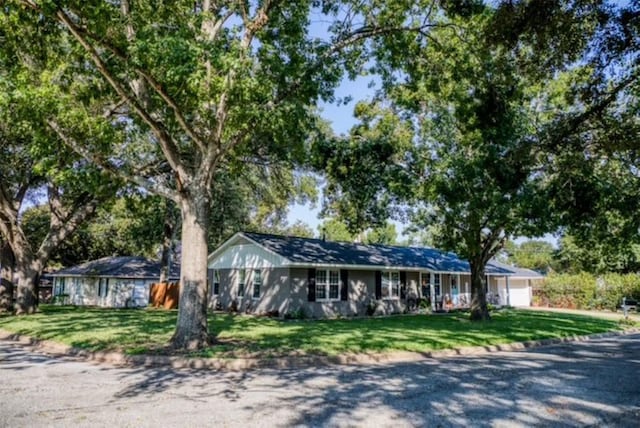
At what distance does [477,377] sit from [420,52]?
9.42 m

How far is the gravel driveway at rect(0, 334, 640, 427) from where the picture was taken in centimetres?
556

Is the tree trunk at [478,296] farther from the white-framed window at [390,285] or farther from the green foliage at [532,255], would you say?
the green foliage at [532,255]

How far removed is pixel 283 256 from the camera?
21.0 m

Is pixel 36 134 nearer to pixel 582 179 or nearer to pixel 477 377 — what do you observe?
pixel 477 377

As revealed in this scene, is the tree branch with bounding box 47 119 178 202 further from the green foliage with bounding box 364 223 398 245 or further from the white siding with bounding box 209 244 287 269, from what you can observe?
the green foliage with bounding box 364 223 398 245

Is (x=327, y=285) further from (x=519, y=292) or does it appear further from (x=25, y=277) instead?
(x=519, y=292)

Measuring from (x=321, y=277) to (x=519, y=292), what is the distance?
23.5 metres

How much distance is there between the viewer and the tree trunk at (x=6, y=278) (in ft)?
77.8

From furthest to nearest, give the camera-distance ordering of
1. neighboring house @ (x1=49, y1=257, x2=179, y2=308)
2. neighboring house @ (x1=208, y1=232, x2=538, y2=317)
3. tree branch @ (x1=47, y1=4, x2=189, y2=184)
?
neighboring house @ (x1=49, y1=257, x2=179, y2=308)
neighboring house @ (x1=208, y1=232, x2=538, y2=317)
tree branch @ (x1=47, y1=4, x2=189, y2=184)

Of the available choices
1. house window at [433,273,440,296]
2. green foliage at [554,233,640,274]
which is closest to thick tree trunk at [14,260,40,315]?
house window at [433,273,440,296]

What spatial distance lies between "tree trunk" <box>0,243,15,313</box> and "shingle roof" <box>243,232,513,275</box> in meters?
13.0

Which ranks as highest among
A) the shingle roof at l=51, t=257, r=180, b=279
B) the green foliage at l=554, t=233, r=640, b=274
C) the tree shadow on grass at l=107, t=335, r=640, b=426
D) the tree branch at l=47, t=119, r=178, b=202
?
the tree branch at l=47, t=119, r=178, b=202

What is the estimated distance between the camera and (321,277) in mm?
22125

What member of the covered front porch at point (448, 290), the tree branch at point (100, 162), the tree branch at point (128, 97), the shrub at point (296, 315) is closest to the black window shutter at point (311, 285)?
the shrub at point (296, 315)
